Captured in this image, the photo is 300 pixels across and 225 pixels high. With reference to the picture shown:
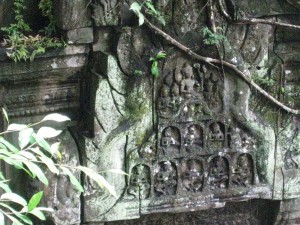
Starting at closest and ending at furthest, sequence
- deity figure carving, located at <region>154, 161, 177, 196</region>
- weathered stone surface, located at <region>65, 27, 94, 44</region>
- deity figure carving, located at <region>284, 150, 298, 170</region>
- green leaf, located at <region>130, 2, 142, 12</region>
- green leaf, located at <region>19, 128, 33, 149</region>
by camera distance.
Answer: green leaf, located at <region>19, 128, 33, 149</region>
green leaf, located at <region>130, 2, 142, 12</region>
weathered stone surface, located at <region>65, 27, 94, 44</region>
deity figure carving, located at <region>154, 161, 177, 196</region>
deity figure carving, located at <region>284, 150, 298, 170</region>

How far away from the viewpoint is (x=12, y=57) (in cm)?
354

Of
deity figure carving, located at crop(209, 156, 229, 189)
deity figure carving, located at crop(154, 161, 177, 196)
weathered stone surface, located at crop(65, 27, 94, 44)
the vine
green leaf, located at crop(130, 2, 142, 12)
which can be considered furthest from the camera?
deity figure carving, located at crop(209, 156, 229, 189)

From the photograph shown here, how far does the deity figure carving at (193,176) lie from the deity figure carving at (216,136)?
142mm

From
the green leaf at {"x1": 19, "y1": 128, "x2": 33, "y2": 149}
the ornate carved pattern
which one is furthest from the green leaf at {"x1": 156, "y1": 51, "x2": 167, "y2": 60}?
the green leaf at {"x1": 19, "y1": 128, "x2": 33, "y2": 149}

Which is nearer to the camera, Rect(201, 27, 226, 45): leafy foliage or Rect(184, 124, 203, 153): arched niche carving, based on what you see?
Rect(201, 27, 226, 45): leafy foliage

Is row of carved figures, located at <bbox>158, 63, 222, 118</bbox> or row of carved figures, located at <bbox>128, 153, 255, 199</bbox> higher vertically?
row of carved figures, located at <bbox>158, 63, 222, 118</bbox>

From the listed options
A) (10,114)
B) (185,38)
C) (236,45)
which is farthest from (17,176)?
(236,45)

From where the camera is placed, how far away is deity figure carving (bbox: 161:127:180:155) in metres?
4.00

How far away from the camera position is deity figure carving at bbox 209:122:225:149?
4.10m

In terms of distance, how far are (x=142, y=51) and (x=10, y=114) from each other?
788mm

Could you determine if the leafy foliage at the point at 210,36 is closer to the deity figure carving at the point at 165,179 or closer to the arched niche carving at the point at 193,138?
the arched niche carving at the point at 193,138

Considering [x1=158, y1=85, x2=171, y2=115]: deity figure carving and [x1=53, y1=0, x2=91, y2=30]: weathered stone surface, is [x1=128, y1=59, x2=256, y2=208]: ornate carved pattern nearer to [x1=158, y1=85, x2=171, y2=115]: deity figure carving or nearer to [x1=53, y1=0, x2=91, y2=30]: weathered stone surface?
[x1=158, y1=85, x2=171, y2=115]: deity figure carving

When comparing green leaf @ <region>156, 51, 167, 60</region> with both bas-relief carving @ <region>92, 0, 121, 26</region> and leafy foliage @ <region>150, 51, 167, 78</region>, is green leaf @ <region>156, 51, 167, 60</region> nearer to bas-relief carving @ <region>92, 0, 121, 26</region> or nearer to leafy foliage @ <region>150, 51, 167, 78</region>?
leafy foliage @ <region>150, 51, 167, 78</region>

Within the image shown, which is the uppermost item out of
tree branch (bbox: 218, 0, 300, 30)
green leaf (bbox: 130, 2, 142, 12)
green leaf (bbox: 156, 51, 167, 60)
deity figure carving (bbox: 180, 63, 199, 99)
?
green leaf (bbox: 130, 2, 142, 12)
